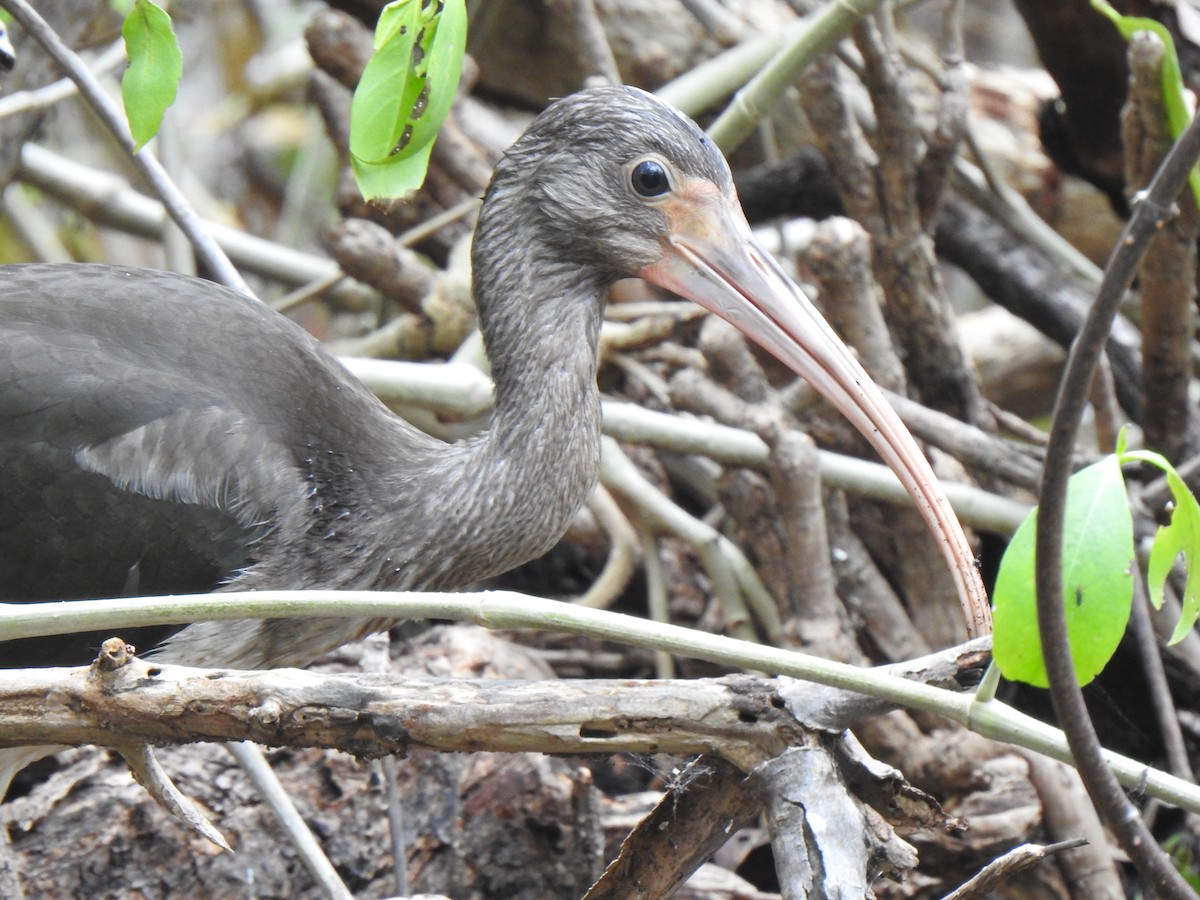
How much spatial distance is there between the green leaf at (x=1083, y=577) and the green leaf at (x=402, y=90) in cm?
99

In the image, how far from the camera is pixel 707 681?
181 centimetres

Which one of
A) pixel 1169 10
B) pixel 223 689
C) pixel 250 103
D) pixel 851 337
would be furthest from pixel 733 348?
pixel 250 103

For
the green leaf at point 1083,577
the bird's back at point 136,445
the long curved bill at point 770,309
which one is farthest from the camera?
the bird's back at point 136,445

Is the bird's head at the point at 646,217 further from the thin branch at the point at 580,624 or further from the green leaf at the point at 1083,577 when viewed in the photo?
the green leaf at the point at 1083,577

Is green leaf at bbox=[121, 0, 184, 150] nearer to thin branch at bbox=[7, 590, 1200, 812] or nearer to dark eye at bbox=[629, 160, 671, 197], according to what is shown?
thin branch at bbox=[7, 590, 1200, 812]

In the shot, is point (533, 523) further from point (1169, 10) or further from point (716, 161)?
point (1169, 10)

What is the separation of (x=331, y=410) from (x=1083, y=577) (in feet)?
5.65

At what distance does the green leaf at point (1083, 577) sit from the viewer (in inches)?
54.8

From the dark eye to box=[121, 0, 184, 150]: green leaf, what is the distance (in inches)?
39.1

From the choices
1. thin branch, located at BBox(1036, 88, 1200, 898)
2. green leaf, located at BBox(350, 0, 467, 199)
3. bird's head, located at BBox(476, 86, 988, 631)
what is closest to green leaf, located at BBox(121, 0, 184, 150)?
green leaf, located at BBox(350, 0, 467, 199)

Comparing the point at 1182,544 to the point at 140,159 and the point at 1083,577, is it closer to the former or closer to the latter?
the point at 1083,577

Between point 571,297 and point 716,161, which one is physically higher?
point 716,161

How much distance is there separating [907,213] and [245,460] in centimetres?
190

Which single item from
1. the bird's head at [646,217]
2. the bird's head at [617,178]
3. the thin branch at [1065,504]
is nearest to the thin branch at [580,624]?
the thin branch at [1065,504]
